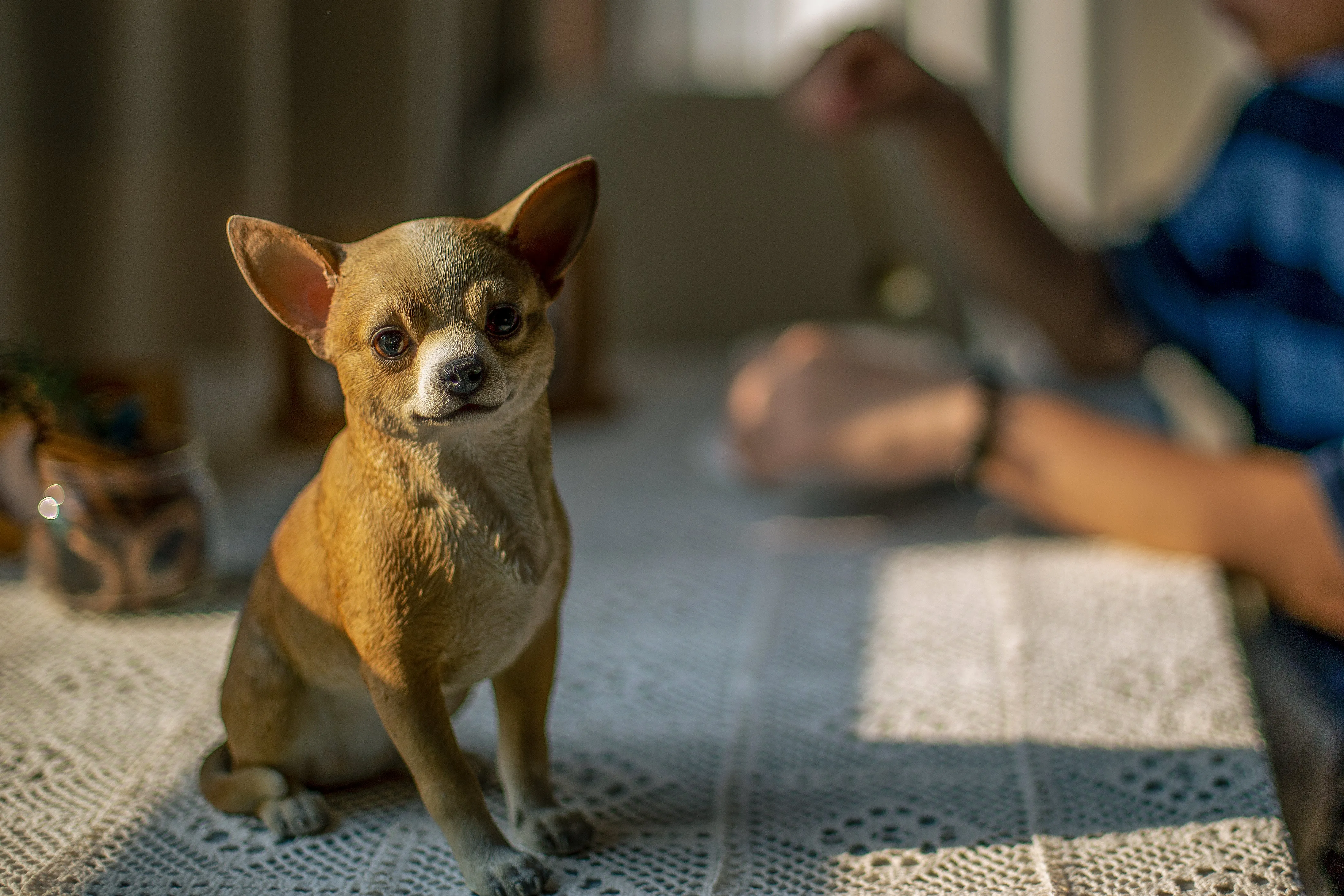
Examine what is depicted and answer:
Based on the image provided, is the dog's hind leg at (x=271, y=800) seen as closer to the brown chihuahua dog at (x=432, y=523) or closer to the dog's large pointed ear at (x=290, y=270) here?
the brown chihuahua dog at (x=432, y=523)

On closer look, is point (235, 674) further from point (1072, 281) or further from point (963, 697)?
point (1072, 281)

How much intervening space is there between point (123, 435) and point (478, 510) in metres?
0.43

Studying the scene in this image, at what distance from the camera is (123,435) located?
82 centimetres

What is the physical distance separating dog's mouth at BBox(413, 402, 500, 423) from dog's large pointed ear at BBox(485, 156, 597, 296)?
7 cm

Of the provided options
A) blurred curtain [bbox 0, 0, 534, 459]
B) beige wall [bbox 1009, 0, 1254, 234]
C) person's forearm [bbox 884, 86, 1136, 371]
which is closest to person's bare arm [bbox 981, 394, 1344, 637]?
person's forearm [bbox 884, 86, 1136, 371]

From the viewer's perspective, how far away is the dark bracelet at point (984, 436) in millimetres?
1045

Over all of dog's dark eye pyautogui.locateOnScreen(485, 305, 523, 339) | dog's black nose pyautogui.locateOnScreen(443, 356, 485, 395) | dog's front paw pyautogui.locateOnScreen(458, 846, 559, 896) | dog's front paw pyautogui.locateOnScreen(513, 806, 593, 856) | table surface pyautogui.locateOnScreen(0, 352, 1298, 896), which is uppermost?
dog's dark eye pyautogui.locateOnScreen(485, 305, 523, 339)

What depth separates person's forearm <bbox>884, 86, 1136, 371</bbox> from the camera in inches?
50.5

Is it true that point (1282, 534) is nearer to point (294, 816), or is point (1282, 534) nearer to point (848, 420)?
point (848, 420)

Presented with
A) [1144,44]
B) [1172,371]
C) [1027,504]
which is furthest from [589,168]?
[1144,44]

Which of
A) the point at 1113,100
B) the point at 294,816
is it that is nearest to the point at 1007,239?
the point at 294,816

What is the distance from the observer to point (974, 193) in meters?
1.31

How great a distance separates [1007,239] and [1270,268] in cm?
27

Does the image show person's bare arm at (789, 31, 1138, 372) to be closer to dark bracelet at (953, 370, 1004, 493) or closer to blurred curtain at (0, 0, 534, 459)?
dark bracelet at (953, 370, 1004, 493)
